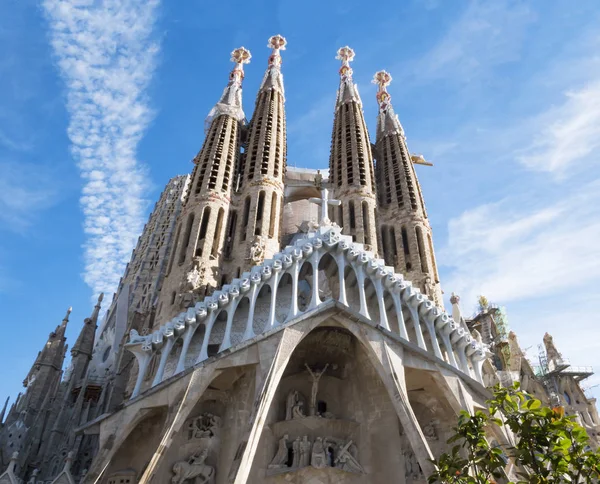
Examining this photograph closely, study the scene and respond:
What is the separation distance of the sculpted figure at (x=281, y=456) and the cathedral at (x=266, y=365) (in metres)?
0.04

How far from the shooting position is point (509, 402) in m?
5.89

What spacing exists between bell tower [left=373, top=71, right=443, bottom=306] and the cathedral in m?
0.09

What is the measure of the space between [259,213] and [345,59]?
16.2 meters

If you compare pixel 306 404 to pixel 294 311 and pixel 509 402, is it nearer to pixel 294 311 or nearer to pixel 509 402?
pixel 294 311

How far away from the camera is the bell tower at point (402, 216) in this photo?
2044 centimetres

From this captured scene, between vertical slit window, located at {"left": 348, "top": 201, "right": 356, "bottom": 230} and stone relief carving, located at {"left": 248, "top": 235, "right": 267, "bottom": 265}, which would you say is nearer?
stone relief carving, located at {"left": 248, "top": 235, "right": 267, "bottom": 265}

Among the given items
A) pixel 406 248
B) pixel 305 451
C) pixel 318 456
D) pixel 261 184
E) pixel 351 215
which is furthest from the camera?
pixel 351 215

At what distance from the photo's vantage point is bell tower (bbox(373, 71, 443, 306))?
20.4 metres

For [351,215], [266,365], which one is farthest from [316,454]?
[351,215]

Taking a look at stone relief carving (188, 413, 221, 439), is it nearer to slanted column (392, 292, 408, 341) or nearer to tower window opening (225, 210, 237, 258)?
slanted column (392, 292, 408, 341)

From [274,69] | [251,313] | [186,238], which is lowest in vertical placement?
[251,313]

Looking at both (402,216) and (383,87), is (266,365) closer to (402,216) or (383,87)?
(402,216)

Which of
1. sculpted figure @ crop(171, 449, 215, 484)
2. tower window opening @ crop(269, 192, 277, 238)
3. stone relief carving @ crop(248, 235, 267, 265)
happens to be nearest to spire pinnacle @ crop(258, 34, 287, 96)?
tower window opening @ crop(269, 192, 277, 238)

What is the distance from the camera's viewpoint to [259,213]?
2061cm
